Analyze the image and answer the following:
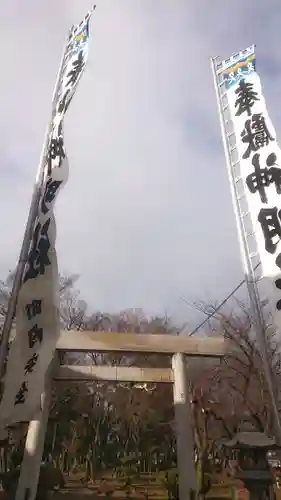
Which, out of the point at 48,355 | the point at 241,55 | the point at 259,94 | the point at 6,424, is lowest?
the point at 6,424

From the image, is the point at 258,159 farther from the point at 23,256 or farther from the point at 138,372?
the point at 138,372

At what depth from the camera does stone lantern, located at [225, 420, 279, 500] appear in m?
6.44

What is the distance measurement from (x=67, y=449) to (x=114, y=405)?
3512mm

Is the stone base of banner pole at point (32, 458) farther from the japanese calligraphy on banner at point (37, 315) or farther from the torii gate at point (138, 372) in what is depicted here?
the japanese calligraphy on banner at point (37, 315)

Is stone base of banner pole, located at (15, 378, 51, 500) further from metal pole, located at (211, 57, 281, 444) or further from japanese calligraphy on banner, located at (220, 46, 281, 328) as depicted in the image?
japanese calligraphy on banner, located at (220, 46, 281, 328)

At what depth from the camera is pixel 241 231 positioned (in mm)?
8594

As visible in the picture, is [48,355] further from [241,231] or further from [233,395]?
[233,395]

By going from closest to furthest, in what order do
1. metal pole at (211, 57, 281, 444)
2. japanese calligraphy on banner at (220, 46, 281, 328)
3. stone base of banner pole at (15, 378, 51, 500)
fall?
metal pole at (211, 57, 281, 444) < japanese calligraphy on banner at (220, 46, 281, 328) < stone base of banner pole at (15, 378, 51, 500)

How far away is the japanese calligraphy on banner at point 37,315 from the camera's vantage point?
6.54 meters

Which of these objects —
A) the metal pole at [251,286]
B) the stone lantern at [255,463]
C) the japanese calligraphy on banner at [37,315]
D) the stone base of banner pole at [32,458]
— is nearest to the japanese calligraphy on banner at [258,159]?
the metal pole at [251,286]

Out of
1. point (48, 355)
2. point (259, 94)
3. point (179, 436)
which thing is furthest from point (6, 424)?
point (259, 94)

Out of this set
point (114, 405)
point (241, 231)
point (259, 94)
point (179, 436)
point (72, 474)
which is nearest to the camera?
point (241, 231)

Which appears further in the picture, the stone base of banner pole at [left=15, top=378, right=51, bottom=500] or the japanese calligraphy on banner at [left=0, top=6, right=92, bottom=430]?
the stone base of banner pole at [left=15, top=378, right=51, bottom=500]

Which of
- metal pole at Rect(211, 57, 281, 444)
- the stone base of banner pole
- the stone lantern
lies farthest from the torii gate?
the stone lantern
